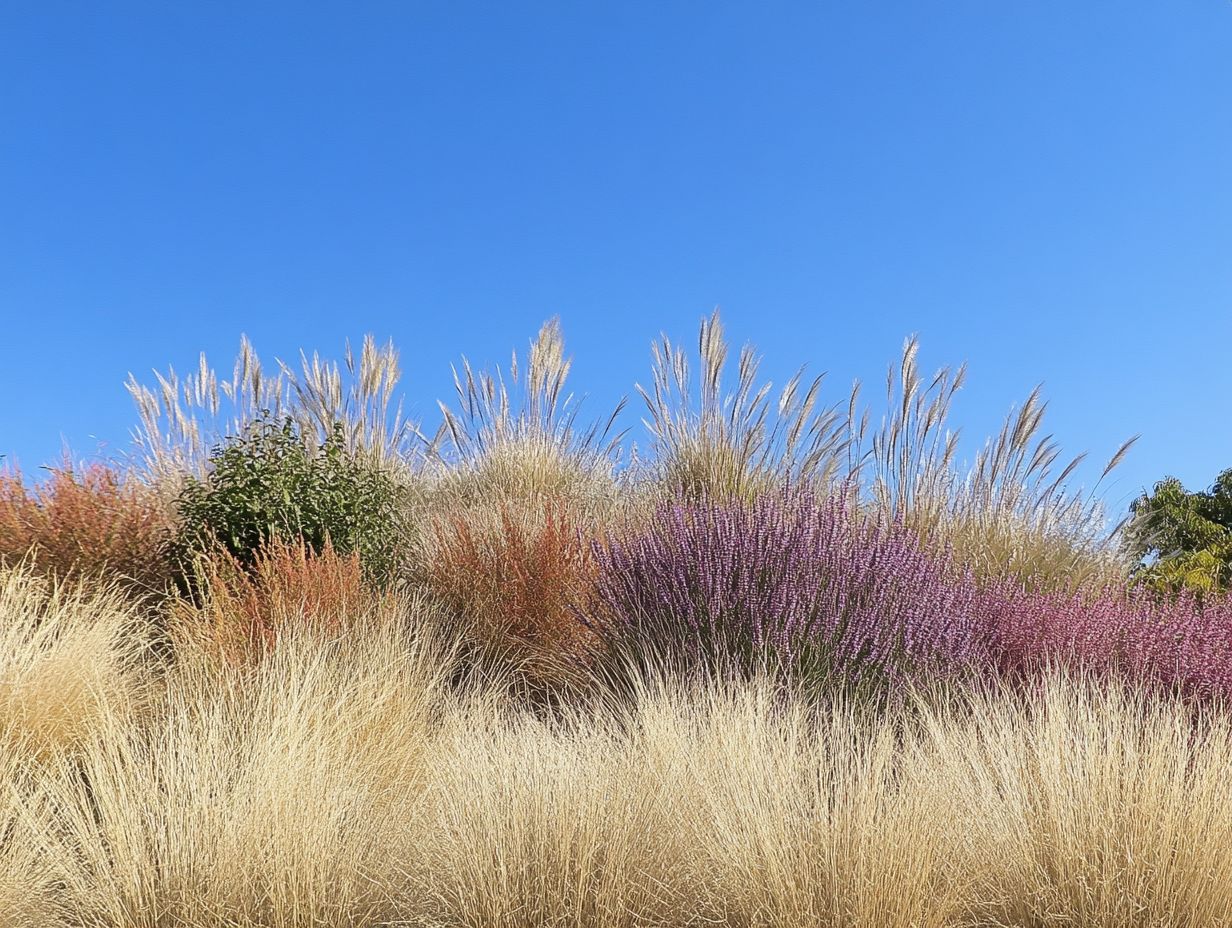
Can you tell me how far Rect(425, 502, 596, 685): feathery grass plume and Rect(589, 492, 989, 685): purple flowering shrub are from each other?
91cm

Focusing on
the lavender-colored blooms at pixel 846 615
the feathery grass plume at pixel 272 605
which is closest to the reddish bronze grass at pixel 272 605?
the feathery grass plume at pixel 272 605

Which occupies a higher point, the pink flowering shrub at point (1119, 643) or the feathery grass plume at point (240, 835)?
the pink flowering shrub at point (1119, 643)

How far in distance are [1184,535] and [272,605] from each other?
11411mm

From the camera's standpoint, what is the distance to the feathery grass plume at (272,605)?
4438 mm

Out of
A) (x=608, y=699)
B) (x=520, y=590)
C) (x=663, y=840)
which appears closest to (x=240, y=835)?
(x=663, y=840)

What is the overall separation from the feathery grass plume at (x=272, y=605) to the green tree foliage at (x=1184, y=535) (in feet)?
17.6

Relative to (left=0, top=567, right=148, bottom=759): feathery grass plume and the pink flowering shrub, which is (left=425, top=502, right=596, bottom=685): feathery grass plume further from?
the pink flowering shrub

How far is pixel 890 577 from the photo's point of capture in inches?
154

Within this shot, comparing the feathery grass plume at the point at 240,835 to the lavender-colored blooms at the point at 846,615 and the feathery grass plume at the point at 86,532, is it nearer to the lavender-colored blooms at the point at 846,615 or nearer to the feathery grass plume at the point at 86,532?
the lavender-colored blooms at the point at 846,615

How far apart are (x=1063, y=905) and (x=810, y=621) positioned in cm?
169

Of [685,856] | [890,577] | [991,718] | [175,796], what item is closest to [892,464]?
[890,577]

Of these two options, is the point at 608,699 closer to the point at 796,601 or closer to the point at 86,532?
the point at 796,601

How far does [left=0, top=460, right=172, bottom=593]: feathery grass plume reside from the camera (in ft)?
18.9

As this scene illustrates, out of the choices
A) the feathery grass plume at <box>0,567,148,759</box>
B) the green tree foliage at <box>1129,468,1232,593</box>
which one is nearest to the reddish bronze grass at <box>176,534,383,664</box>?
the feathery grass plume at <box>0,567,148,759</box>
